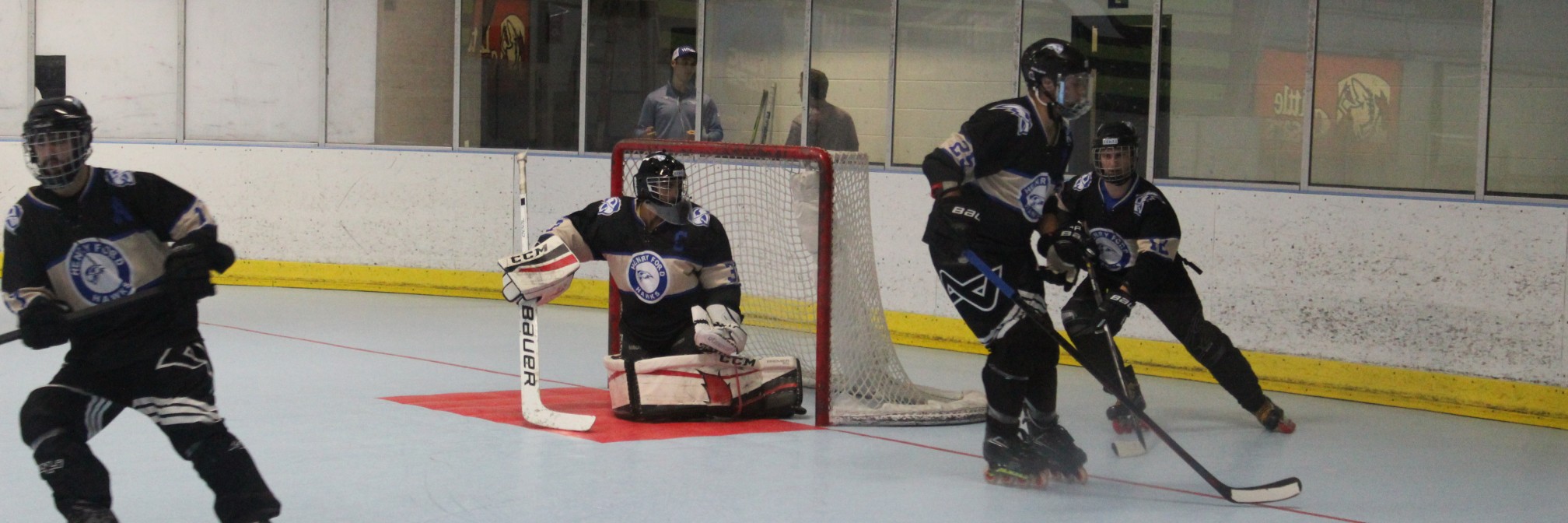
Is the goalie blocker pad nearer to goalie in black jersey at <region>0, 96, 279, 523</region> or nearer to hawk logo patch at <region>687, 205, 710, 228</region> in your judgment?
hawk logo patch at <region>687, 205, 710, 228</region>

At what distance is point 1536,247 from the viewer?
5688 millimetres

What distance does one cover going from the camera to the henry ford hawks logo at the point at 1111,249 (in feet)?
17.6

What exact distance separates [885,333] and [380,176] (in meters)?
4.89

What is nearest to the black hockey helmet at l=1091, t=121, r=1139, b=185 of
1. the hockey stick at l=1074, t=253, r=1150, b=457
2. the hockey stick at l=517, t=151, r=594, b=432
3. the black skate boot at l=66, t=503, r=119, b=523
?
the hockey stick at l=1074, t=253, r=1150, b=457

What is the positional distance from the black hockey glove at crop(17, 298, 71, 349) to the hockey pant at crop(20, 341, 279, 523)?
4.7 inches

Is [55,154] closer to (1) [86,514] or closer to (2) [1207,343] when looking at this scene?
(1) [86,514]

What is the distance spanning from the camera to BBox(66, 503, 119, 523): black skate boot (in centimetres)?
301

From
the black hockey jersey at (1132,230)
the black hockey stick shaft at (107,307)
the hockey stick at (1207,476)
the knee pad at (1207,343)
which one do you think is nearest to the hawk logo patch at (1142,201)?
the black hockey jersey at (1132,230)

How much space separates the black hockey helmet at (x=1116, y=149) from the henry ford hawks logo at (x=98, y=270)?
10.9 ft

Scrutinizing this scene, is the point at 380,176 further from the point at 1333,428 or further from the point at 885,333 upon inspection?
the point at 1333,428

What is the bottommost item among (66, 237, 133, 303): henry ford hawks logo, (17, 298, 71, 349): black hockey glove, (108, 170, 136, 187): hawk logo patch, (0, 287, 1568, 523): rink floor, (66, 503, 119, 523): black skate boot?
(0, 287, 1568, 523): rink floor

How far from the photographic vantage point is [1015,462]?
14.1 ft

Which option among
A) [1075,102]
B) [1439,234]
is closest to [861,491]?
[1075,102]

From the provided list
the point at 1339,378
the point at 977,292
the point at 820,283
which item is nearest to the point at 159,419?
the point at 977,292
